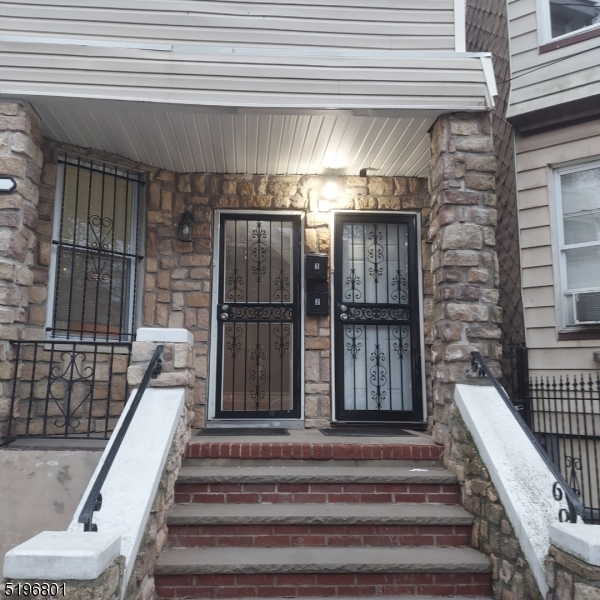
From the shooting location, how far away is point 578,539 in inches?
80.0

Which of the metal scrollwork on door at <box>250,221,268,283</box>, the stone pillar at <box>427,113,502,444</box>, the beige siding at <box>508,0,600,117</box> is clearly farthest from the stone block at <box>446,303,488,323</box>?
the beige siding at <box>508,0,600,117</box>

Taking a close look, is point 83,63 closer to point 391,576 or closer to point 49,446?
point 49,446

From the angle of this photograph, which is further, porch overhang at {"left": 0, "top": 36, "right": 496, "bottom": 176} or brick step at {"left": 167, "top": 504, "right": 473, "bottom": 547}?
porch overhang at {"left": 0, "top": 36, "right": 496, "bottom": 176}

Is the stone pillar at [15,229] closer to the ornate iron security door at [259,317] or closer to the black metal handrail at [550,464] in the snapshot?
the ornate iron security door at [259,317]

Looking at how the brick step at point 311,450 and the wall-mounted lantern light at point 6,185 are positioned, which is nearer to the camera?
the brick step at point 311,450

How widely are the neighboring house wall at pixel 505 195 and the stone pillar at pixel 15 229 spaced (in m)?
4.14

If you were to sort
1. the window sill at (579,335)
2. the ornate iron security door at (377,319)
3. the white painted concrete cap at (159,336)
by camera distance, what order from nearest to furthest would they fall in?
the white painted concrete cap at (159,336)
the window sill at (579,335)
the ornate iron security door at (377,319)

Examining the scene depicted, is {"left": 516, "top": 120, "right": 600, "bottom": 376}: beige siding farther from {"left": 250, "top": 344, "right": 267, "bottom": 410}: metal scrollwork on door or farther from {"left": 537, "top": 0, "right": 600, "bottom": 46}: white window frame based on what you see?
{"left": 250, "top": 344, "right": 267, "bottom": 410}: metal scrollwork on door

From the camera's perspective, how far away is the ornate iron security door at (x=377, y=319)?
4871 millimetres

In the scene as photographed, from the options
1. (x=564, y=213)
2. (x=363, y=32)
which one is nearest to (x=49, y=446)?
(x=363, y=32)

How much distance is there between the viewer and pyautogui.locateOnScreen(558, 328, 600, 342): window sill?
14.0 ft

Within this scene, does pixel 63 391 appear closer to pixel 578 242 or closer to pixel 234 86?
pixel 234 86

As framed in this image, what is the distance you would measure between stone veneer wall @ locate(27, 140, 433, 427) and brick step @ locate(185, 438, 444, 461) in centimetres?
121

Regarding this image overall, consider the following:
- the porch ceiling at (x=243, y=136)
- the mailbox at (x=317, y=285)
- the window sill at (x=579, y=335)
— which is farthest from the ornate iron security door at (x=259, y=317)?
the window sill at (x=579, y=335)
